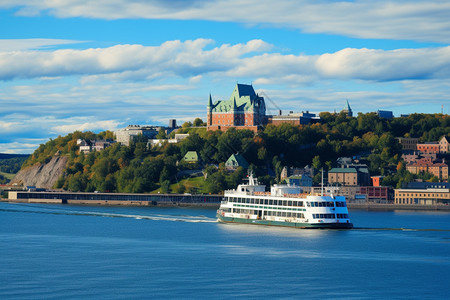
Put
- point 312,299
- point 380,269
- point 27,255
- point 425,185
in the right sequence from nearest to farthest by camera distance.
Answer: point 312,299 < point 380,269 < point 27,255 < point 425,185

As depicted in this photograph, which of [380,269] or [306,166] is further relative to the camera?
[306,166]

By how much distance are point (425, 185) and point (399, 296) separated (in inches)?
4649

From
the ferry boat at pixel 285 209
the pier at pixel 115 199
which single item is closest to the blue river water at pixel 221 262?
the ferry boat at pixel 285 209

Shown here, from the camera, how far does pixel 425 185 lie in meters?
170

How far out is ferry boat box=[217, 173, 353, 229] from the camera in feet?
298

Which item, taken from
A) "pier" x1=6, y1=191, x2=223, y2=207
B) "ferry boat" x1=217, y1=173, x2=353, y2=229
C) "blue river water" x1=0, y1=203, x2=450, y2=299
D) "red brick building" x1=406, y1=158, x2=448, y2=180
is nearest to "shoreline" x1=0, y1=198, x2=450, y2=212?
"pier" x1=6, y1=191, x2=223, y2=207

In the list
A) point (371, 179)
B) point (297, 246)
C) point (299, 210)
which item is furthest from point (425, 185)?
point (297, 246)

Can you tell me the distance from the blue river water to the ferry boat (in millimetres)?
1439

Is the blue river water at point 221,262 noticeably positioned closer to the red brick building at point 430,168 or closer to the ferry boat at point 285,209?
the ferry boat at point 285,209

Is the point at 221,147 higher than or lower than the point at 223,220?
higher

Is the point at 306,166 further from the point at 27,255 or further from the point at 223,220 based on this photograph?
the point at 27,255

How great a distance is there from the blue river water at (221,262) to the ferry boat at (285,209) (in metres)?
1.44

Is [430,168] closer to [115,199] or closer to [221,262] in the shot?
[115,199]

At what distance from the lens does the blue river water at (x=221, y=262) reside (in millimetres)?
56312
